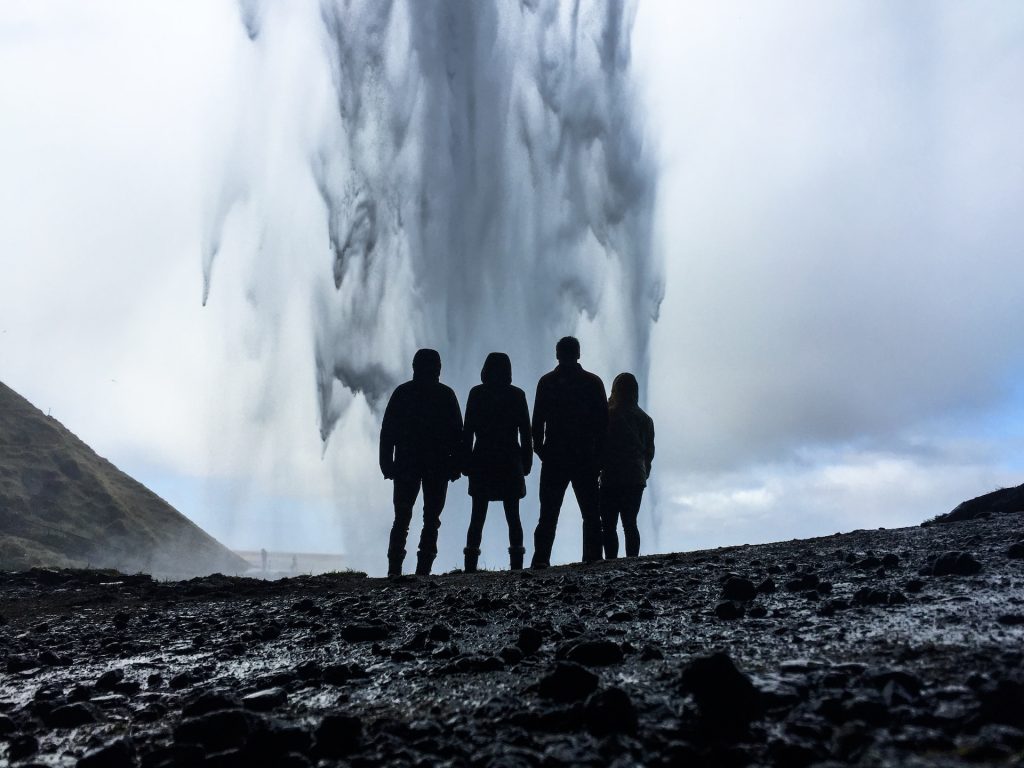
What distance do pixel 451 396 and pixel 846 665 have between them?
8.89 m

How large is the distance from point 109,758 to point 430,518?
27.3 ft

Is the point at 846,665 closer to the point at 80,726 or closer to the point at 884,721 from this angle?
the point at 884,721

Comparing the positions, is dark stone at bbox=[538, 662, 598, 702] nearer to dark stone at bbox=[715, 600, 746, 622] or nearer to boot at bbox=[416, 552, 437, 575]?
dark stone at bbox=[715, 600, 746, 622]

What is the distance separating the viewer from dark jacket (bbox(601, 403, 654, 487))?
38.0 feet

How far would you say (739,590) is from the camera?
5703mm

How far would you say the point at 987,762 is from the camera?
2373 mm

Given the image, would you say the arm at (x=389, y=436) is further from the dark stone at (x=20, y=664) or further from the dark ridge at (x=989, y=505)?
the dark ridge at (x=989, y=505)

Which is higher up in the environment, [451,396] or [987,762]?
[451,396]

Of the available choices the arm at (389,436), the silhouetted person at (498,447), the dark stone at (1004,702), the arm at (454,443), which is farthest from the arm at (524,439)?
the dark stone at (1004,702)

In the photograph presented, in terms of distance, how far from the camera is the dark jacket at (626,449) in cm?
1159

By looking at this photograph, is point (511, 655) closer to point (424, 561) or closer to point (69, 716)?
point (69, 716)

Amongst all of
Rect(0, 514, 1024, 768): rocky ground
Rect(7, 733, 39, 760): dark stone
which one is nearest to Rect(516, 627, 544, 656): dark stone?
Rect(0, 514, 1024, 768): rocky ground

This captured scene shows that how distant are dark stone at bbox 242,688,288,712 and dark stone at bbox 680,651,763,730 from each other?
213 centimetres

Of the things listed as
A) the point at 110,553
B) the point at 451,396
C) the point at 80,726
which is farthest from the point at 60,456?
the point at 80,726
